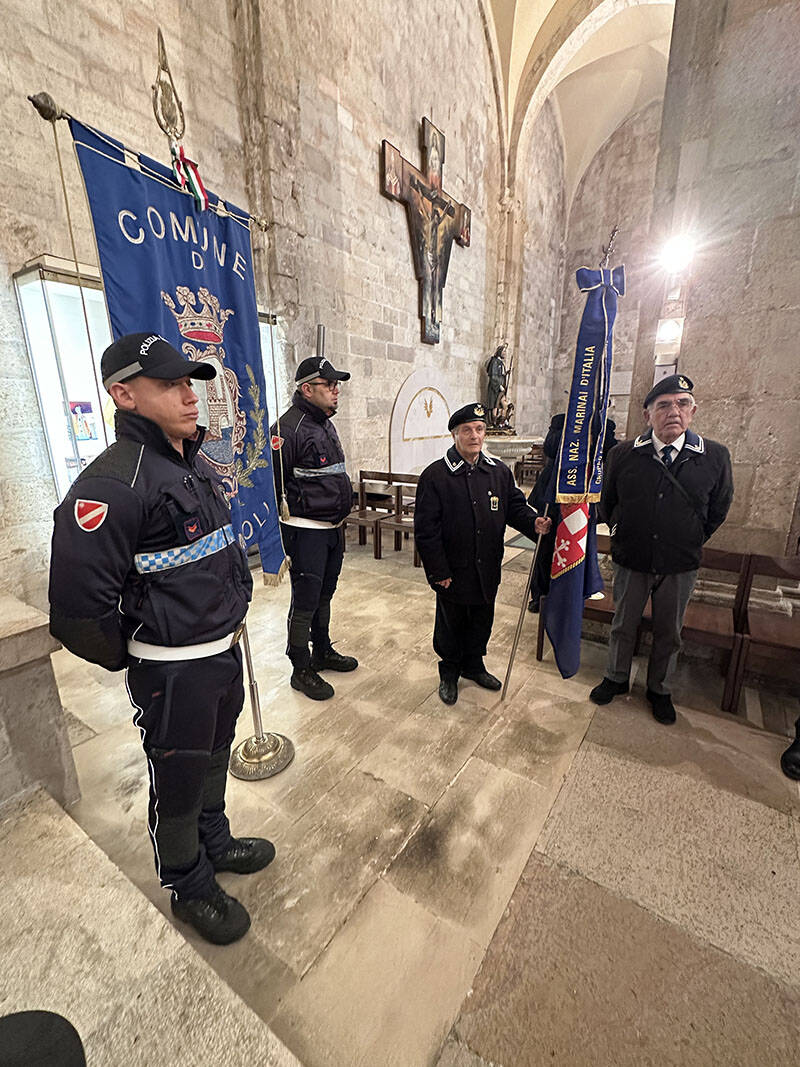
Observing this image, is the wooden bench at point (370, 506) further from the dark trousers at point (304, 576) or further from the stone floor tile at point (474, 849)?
the stone floor tile at point (474, 849)

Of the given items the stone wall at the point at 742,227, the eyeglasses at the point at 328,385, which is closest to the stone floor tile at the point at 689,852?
the stone wall at the point at 742,227

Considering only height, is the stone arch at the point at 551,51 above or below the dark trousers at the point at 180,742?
above

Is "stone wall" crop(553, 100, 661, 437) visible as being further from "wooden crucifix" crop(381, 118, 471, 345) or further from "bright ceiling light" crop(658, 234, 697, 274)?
"bright ceiling light" crop(658, 234, 697, 274)

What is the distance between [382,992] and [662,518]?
2335 millimetres

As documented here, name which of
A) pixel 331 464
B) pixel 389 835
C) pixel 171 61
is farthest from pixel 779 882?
pixel 171 61

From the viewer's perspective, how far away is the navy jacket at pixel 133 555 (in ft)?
4.01

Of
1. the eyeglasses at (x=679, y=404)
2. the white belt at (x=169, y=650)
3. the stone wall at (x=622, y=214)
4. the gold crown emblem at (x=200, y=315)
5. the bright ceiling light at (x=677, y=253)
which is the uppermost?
the stone wall at (x=622, y=214)

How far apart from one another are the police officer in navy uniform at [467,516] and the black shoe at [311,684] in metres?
0.76

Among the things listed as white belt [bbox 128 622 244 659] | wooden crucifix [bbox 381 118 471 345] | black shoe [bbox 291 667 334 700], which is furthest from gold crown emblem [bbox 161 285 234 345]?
wooden crucifix [bbox 381 118 471 345]

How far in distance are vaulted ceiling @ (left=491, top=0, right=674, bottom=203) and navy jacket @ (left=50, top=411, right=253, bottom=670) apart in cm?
1198

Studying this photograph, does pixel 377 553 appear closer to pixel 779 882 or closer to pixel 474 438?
pixel 474 438

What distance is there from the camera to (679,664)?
10.5 ft

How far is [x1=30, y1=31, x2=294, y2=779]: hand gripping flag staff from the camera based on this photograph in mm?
1738

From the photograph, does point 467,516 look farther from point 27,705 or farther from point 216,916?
point 27,705
